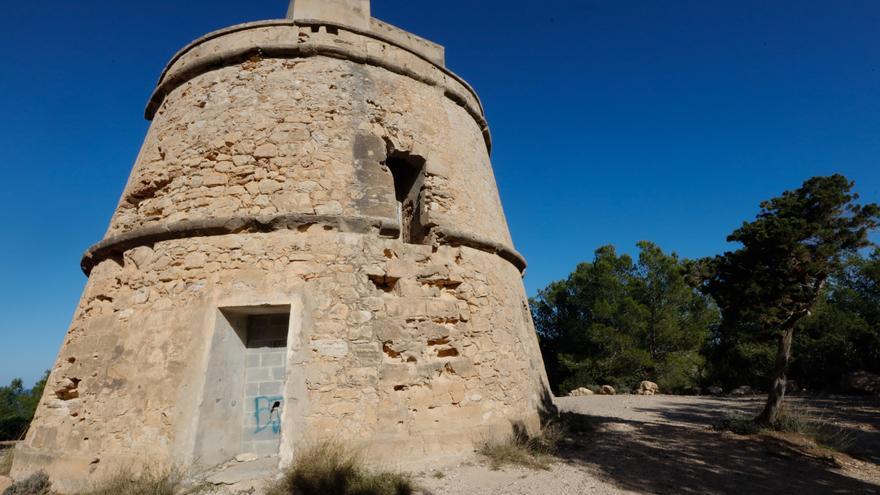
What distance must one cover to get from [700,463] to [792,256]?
3.75 meters

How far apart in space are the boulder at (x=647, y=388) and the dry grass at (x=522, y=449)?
9.97m

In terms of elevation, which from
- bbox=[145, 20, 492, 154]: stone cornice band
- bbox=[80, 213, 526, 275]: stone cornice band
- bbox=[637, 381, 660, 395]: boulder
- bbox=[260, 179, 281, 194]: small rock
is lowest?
bbox=[637, 381, 660, 395]: boulder

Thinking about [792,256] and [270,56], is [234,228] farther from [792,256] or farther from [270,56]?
[792,256]

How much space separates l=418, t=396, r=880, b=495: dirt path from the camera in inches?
157

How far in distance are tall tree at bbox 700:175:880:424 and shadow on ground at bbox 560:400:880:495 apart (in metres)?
1.46

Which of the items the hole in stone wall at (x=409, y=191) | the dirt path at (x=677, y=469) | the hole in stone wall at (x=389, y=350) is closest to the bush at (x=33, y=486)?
the hole in stone wall at (x=389, y=350)

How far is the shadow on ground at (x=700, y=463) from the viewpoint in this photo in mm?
4137

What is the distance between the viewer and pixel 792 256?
21.5 feet

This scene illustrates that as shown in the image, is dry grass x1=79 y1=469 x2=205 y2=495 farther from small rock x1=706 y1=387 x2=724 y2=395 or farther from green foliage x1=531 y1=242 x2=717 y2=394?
small rock x1=706 y1=387 x2=724 y2=395

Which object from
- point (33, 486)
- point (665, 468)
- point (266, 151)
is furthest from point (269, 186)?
point (665, 468)

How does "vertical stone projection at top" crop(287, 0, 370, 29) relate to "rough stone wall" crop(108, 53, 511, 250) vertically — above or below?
above

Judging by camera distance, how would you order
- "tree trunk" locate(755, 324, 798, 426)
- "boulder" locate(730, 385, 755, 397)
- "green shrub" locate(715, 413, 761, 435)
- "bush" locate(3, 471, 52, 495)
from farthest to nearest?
1. "boulder" locate(730, 385, 755, 397)
2. "tree trunk" locate(755, 324, 798, 426)
3. "green shrub" locate(715, 413, 761, 435)
4. "bush" locate(3, 471, 52, 495)

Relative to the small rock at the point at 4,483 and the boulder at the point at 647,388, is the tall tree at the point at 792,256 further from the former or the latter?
the small rock at the point at 4,483

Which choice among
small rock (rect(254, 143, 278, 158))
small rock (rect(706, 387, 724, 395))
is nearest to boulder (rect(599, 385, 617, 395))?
small rock (rect(706, 387, 724, 395))
